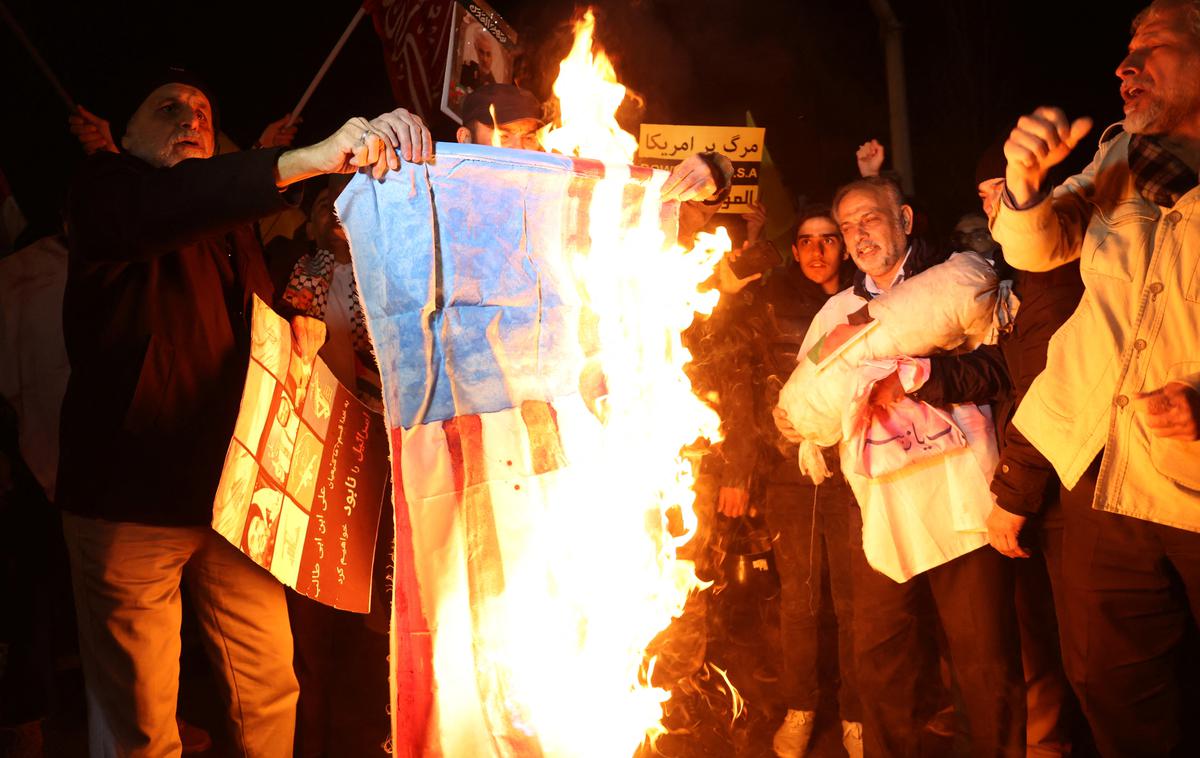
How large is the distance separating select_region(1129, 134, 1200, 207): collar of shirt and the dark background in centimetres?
353

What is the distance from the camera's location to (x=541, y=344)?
2467 mm

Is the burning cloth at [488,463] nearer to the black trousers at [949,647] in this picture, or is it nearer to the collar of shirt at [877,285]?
the black trousers at [949,647]

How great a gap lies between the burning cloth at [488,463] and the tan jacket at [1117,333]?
141cm

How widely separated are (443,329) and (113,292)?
112 cm

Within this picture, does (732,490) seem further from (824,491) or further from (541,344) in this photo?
(541,344)

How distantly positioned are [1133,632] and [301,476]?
2734mm

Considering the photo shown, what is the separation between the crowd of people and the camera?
2.22m

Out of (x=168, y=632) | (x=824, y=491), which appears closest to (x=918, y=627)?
(x=824, y=491)

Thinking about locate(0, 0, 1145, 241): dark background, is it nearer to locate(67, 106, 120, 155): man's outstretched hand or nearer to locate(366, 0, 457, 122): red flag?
locate(67, 106, 120, 155): man's outstretched hand

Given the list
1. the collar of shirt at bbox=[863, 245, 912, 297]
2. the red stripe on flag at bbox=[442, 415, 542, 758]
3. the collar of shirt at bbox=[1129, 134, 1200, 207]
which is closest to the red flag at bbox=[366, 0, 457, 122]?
the collar of shirt at bbox=[863, 245, 912, 297]

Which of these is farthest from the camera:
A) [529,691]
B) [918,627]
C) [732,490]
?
[732,490]

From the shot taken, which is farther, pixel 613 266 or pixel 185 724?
pixel 185 724

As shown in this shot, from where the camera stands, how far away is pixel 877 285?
11.4ft

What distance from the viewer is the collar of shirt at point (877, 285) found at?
3.40 metres
